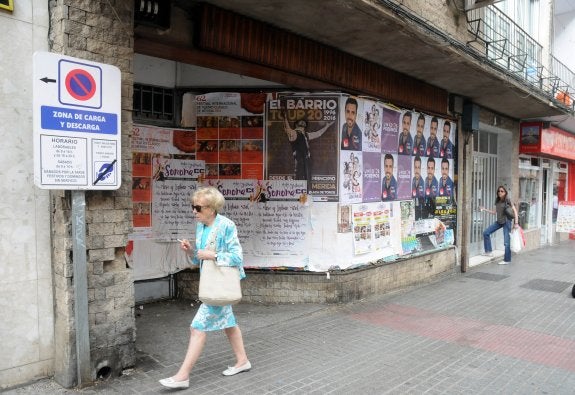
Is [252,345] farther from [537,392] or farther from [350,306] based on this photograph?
[537,392]

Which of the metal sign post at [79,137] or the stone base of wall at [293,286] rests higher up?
the metal sign post at [79,137]

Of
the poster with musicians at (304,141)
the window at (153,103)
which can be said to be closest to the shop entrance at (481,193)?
the poster with musicians at (304,141)

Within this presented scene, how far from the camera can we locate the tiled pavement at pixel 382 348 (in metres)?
4.14

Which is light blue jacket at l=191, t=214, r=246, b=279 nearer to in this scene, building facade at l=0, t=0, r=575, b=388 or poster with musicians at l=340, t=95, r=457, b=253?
building facade at l=0, t=0, r=575, b=388

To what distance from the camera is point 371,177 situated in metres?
7.41

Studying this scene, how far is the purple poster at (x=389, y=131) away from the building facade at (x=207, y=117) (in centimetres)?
16

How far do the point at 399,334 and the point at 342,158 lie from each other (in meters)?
2.59

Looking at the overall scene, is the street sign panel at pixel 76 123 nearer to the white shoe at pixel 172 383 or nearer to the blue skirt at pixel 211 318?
the blue skirt at pixel 211 318

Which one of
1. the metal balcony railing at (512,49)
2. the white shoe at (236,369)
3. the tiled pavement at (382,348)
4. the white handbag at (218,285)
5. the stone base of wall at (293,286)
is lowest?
the tiled pavement at (382,348)

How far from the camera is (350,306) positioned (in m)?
6.74

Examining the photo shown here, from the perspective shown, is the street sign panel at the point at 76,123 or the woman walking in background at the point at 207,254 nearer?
the street sign panel at the point at 76,123

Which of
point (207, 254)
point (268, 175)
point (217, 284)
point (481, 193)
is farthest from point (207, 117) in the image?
point (481, 193)

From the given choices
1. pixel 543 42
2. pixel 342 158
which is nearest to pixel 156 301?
pixel 342 158

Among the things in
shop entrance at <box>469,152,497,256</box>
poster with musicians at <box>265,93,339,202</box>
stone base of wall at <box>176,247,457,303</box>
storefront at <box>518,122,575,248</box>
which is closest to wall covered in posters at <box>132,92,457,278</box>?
poster with musicians at <box>265,93,339,202</box>
